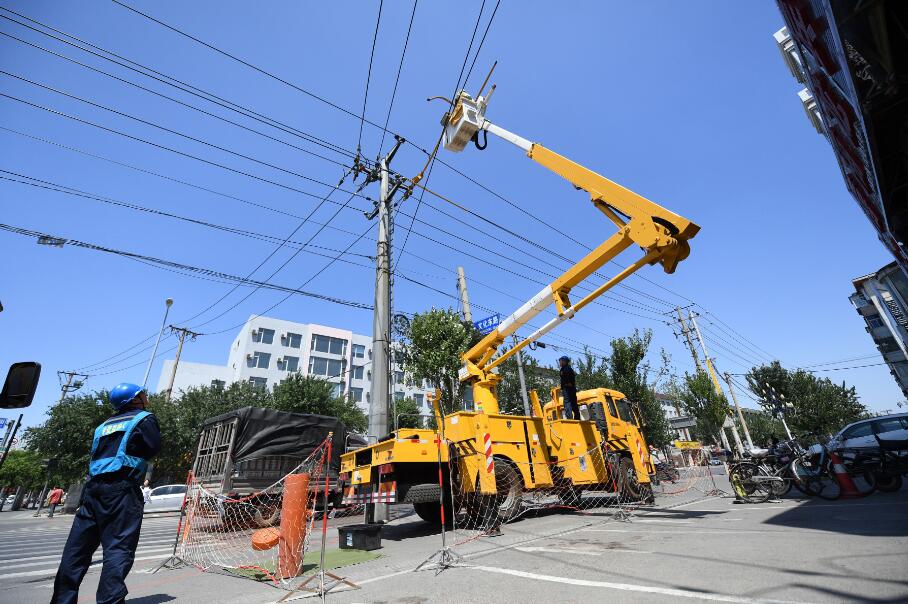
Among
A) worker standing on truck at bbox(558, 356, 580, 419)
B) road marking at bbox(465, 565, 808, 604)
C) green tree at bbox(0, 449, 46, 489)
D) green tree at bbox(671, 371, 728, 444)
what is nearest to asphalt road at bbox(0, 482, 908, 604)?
road marking at bbox(465, 565, 808, 604)

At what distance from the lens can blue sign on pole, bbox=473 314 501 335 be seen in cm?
1780

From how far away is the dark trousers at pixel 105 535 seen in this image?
2855 millimetres

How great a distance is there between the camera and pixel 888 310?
1950 cm

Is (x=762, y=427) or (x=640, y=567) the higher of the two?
(x=762, y=427)

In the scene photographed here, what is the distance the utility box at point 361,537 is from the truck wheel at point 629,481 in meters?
6.34

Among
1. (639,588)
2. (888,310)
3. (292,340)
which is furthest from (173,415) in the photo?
(888,310)

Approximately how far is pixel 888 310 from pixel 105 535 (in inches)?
1176

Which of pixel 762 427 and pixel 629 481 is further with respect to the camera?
pixel 762 427

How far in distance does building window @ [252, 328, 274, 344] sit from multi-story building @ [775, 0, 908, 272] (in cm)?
4767

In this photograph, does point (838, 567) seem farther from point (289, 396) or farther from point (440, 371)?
point (289, 396)

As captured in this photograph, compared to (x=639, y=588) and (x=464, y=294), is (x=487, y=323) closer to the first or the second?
(x=464, y=294)

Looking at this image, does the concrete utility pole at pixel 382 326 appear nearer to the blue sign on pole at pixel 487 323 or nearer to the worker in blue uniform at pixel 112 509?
the worker in blue uniform at pixel 112 509

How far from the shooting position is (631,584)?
336cm

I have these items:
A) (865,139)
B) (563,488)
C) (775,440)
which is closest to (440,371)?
(563,488)
